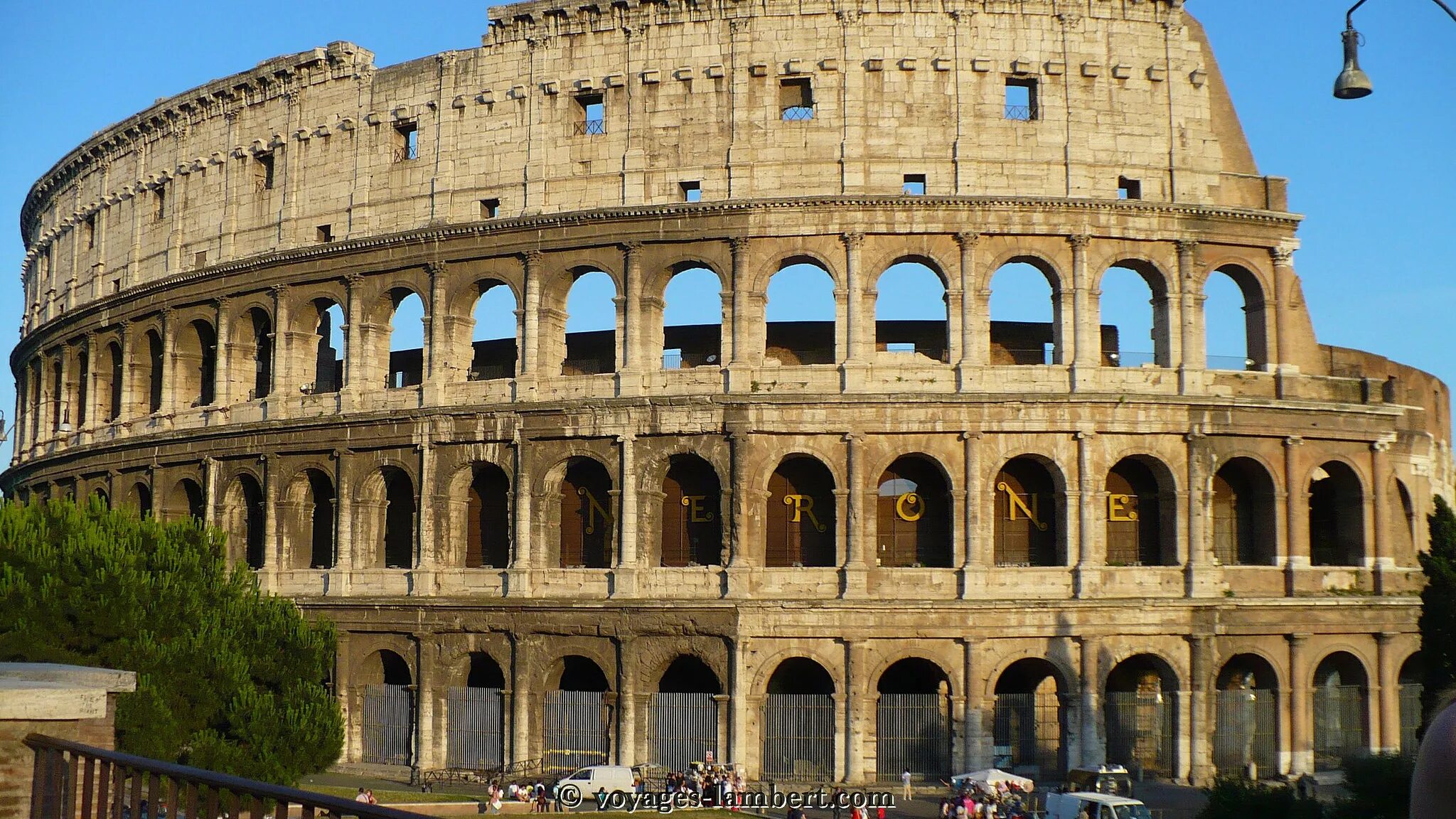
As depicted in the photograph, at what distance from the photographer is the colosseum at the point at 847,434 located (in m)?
30.4

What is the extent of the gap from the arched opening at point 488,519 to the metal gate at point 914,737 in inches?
394

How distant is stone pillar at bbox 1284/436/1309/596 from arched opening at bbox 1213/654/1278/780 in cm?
268

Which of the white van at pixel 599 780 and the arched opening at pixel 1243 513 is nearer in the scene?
the white van at pixel 599 780

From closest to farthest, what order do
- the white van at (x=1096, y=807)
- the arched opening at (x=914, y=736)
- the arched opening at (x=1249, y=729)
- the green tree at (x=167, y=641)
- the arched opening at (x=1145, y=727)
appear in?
the green tree at (x=167, y=641)
the white van at (x=1096, y=807)
the arched opening at (x=914, y=736)
the arched opening at (x=1145, y=727)
the arched opening at (x=1249, y=729)

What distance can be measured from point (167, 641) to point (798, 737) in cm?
1301

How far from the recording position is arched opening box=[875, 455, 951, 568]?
103ft

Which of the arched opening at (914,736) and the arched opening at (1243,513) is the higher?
the arched opening at (1243,513)

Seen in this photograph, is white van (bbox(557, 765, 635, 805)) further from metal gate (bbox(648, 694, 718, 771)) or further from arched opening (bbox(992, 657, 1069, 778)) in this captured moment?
arched opening (bbox(992, 657, 1069, 778))

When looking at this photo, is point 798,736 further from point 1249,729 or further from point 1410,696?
point 1410,696

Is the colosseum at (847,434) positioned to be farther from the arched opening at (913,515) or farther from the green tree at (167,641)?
the green tree at (167,641)

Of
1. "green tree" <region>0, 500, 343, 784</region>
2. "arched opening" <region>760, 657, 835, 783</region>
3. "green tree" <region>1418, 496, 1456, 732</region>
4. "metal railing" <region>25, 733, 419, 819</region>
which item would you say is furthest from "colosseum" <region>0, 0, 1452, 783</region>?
"metal railing" <region>25, 733, 419, 819</region>

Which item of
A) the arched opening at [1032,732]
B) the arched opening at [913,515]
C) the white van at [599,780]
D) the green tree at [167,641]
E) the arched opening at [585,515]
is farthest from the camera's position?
the arched opening at [585,515]

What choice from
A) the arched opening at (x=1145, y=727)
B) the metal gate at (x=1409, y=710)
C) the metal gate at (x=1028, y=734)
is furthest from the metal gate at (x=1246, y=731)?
the metal gate at (x=1028, y=734)

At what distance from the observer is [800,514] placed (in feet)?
105
